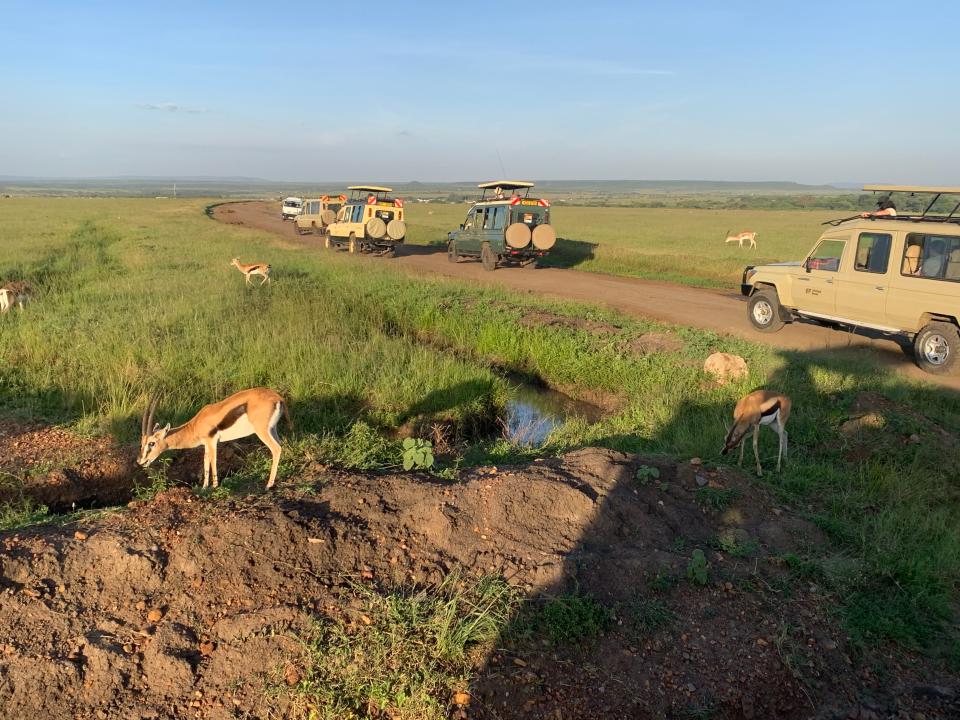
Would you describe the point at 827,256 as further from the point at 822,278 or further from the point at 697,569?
the point at 697,569

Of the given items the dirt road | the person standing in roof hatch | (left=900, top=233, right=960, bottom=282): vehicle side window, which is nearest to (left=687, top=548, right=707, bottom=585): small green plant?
the dirt road

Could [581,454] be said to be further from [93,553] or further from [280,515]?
[93,553]

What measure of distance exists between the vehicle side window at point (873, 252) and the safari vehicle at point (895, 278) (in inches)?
0.5

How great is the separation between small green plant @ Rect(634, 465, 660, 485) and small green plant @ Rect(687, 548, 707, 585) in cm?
107

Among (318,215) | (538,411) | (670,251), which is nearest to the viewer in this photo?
(538,411)

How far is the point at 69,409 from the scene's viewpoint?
25.1 feet

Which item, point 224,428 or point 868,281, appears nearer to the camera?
point 224,428

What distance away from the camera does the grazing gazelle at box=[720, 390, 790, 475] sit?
20.1 feet

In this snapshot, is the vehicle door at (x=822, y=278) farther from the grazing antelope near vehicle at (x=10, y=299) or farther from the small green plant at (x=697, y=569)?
the grazing antelope near vehicle at (x=10, y=299)

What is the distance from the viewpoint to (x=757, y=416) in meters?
6.11

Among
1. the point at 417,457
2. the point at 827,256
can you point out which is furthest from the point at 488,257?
the point at 417,457

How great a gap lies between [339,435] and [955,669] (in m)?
5.69

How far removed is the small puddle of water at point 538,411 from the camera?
8.61 m

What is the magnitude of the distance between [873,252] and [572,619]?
8.56 m
